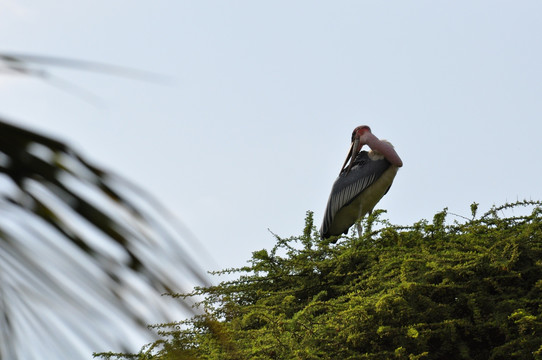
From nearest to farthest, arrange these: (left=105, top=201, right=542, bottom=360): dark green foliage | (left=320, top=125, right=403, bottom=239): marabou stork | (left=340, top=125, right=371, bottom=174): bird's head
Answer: (left=105, top=201, right=542, bottom=360): dark green foliage < (left=320, top=125, right=403, bottom=239): marabou stork < (left=340, top=125, right=371, bottom=174): bird's head

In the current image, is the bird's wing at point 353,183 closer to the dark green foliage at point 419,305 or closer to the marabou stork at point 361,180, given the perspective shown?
the marabou stork at point 361,180

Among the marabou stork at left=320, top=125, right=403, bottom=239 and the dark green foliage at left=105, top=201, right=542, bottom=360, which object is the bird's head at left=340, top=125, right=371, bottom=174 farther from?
the dark green foliage at left=105, top=201, right=542, bottom=360

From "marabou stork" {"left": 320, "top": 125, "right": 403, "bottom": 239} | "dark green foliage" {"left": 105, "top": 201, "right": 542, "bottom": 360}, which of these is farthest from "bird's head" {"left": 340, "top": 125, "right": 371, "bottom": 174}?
"dark green foliage" {"left": 105, "top": 201, "right": 542, "bottom": 360}

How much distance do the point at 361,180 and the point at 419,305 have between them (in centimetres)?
578

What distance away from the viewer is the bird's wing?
11.2 meters

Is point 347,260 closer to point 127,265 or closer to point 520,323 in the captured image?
point 520,323

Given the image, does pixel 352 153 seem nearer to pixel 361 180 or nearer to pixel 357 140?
pixel 357 140

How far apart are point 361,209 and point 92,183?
433 inches

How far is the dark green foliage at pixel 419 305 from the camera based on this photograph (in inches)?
207

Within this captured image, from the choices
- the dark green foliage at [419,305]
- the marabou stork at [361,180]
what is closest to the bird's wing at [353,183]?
the marabou stork at [361,180]

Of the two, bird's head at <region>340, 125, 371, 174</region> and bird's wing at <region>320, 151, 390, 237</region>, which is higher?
bird's head at <region>340, 125, 371, 174</region>

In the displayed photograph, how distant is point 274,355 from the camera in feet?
17.8

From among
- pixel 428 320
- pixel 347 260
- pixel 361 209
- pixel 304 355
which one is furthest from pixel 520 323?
pixel 361 209

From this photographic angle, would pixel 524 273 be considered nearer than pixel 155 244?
No
